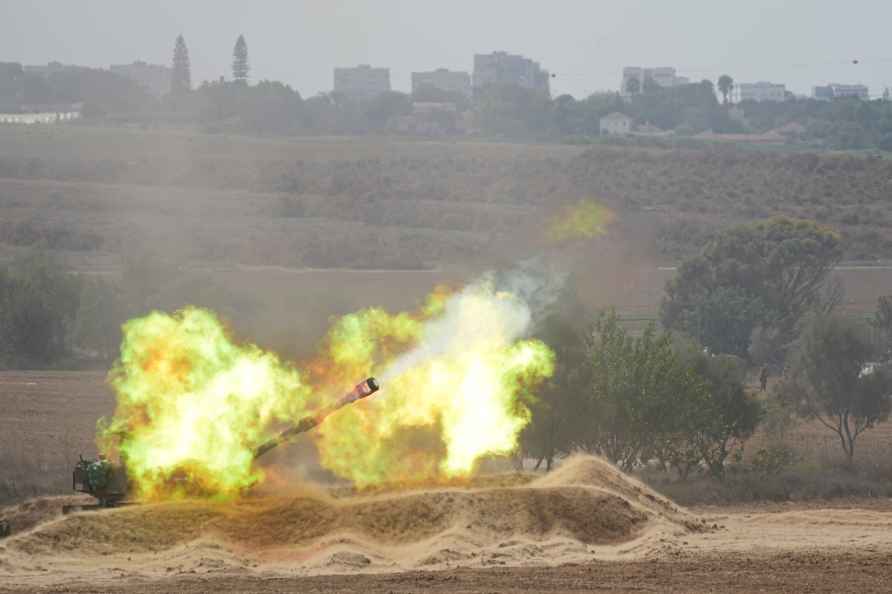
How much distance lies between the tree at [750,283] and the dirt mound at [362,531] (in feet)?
156

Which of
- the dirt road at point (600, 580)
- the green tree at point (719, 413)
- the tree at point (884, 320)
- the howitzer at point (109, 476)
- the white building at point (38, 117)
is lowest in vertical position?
the tree at point (884, 320)

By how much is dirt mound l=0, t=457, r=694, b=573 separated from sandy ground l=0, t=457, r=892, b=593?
0.03 metres

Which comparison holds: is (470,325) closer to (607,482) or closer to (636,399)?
(607,482)

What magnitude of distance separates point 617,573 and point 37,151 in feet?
347

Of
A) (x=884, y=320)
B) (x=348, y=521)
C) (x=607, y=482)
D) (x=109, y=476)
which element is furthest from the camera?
(x=884, y=320)

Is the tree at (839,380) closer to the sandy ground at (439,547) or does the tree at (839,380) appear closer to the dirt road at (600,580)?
the sandy ground at (439,547)

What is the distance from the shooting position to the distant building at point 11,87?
15838cm

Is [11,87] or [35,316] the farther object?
[11,87]

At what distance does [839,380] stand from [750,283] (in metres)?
27.4

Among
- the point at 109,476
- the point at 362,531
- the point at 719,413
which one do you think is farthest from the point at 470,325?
the point at 719,413

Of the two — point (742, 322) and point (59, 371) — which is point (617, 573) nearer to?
point (59, 371)

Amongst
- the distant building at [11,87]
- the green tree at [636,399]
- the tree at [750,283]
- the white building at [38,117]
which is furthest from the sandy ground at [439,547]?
the distant building at [11,87]

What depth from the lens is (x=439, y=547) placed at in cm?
2933

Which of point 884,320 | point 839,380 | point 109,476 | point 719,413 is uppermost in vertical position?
point 109,476
